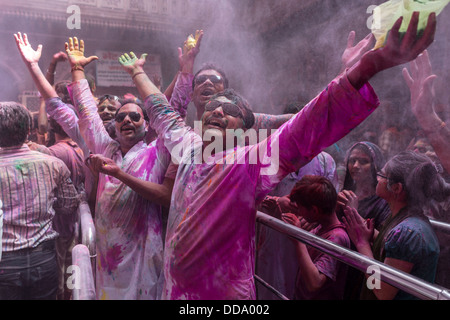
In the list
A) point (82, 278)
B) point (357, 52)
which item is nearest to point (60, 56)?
point (82, 278)

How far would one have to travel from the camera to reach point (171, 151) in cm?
143

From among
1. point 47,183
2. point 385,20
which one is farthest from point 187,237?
point 47,183

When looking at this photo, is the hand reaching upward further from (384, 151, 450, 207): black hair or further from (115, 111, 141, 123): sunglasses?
(384, 151, 450, 207): black hair

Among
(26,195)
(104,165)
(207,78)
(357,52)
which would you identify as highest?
(207,78)

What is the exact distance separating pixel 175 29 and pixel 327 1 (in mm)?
1270

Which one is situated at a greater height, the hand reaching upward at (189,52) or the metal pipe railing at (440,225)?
the hand reaching upward at (189,52)

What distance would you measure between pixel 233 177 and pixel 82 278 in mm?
578

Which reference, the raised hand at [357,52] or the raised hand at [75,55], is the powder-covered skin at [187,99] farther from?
the raised hand at [357,52]

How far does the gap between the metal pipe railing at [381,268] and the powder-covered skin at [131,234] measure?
1.90 feet

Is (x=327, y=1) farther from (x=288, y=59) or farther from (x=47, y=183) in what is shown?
(x=47, y=183)

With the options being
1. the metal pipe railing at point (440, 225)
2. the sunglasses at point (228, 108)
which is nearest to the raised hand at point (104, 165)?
the sunglasses at point (228, 108)

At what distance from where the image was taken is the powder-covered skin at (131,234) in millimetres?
1465

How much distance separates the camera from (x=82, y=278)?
1.04 meters

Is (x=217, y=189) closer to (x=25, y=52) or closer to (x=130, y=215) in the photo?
(x=130, y=215)
